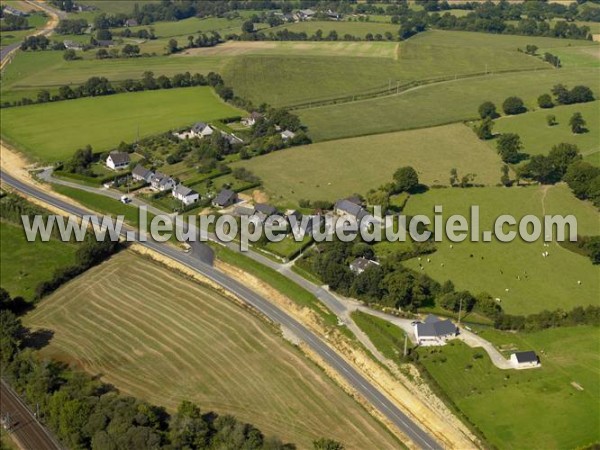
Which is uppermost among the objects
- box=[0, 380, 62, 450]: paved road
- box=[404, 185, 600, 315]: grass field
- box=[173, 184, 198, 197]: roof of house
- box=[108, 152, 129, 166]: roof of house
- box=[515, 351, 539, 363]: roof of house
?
box=[404, 185, 600, 315]: grass field

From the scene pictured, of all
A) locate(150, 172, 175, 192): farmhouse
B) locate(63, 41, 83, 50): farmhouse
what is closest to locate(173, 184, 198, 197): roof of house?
locate(150, 172, 175, 192): farmhouse

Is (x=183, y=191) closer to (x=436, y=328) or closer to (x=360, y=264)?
(x=360, y=264)

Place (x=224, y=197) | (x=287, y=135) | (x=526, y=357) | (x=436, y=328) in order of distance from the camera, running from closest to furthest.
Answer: (x=526, y=357)
(x=436, y=328)
(x=224, y=197)
(x=287, y=135)

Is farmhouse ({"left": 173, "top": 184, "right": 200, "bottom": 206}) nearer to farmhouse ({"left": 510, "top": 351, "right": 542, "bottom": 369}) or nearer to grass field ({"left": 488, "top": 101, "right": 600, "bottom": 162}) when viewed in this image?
farmhouse ({"left": 510, "top": 351, "right": 542, "bottom": 369})

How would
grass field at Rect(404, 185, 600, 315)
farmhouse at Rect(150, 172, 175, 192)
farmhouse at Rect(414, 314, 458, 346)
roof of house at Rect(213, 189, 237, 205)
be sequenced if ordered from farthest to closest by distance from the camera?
farmhouse at Rect(150, 172, 175, 192), roof of house at Rect(213, 189, 237, 205), grass field at Rect(404, 185, 600, 315), farmhouse at Rect(414, 314, 458, 346)

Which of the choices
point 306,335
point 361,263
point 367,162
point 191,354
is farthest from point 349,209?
point 191,354
